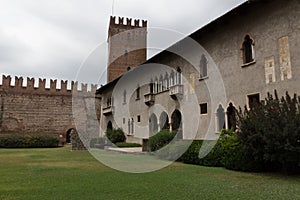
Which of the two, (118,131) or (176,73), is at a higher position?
(176,73)

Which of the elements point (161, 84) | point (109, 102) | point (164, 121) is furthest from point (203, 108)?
point (109, 102)

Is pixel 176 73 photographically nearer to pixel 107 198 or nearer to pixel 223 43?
pixel 223 43

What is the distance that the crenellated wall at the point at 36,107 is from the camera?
3266cm

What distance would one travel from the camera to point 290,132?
812 cm

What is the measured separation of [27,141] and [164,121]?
49.8 ft

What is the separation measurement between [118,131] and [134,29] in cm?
1799

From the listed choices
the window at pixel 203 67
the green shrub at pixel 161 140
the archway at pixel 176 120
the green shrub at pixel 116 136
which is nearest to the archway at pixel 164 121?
the archway at pixel 176 120

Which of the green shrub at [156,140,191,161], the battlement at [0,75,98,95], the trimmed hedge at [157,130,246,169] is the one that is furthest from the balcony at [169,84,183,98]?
the battlement at [0,75,98,95]

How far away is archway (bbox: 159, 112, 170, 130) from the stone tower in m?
18.4

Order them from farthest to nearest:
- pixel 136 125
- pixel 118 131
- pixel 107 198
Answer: pixel 118 131 → pixel 136 125 → pixel 107 198

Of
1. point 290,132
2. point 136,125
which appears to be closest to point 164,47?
point 136,125

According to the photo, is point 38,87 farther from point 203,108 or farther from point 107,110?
point 203,108

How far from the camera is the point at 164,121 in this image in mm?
21016

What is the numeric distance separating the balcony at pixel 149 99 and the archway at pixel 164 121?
1.70 m
